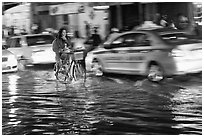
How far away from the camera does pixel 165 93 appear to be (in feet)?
26.9

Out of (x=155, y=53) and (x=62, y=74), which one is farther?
(x=62, y=74)

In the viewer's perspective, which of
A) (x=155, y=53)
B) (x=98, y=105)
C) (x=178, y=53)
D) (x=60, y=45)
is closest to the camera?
(x=98, y=105)

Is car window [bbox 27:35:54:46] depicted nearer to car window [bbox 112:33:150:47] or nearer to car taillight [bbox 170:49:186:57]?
car window [bbox 112:33:150:47]

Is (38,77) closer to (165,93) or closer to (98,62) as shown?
(98,62)

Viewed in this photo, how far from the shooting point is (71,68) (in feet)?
29.0

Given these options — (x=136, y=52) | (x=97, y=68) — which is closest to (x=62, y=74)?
(x=97, y=68)

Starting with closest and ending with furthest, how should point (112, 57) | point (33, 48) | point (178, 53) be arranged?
point (178, 53) < point (112, 57) < point (33, 48)

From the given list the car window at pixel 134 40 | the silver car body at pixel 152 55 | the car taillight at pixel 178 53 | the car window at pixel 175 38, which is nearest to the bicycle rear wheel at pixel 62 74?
the silver car body at pixel 152 55

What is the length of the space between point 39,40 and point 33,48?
0.47 meters

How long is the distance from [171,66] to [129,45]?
920 mm

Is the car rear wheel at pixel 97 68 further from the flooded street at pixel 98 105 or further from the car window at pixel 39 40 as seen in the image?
the car window at pixel 39 40

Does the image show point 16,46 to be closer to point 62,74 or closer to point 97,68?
point 62,74

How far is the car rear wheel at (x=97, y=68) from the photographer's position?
9062mm

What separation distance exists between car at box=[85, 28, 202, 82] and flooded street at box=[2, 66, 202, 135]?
7.4 inches
